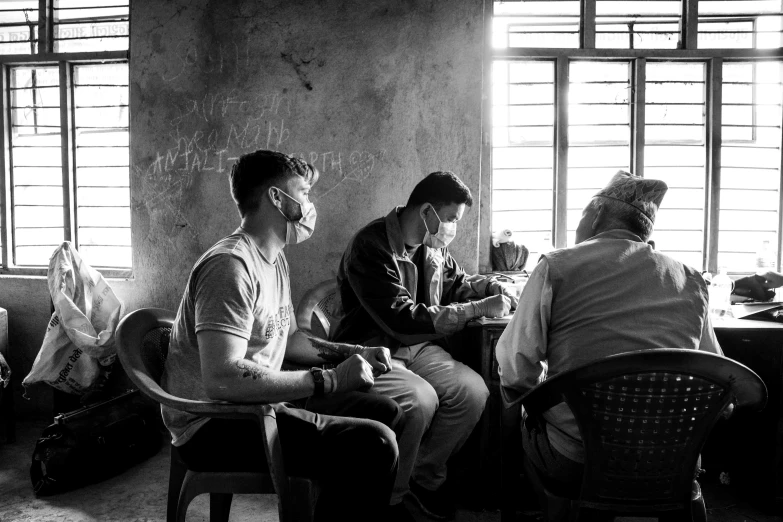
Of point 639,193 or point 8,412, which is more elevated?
point 639,193

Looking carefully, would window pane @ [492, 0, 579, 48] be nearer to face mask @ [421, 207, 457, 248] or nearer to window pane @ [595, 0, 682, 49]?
window pane @ [595, 0, 682, 49]

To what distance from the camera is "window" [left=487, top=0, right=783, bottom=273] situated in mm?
3799

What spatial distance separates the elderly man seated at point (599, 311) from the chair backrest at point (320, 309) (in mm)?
1576

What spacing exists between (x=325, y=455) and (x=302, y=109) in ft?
8.02

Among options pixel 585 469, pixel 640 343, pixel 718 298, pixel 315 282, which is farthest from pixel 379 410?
pixel 718 298

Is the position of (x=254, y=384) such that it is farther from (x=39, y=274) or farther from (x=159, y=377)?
(x=39, y=274)

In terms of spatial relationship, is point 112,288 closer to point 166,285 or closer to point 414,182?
point 166,285

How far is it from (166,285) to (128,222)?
62 centimetres

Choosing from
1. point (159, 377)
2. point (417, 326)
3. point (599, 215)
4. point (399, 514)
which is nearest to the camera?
point (599, 215)

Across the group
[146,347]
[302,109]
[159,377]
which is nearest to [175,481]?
[159,377]

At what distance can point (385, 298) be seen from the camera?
275 centimetres

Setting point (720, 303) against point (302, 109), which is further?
point (302, 109)

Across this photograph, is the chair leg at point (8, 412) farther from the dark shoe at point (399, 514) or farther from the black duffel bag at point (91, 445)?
the dark shoe at point (399, 514)

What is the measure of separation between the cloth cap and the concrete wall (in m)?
1.68
